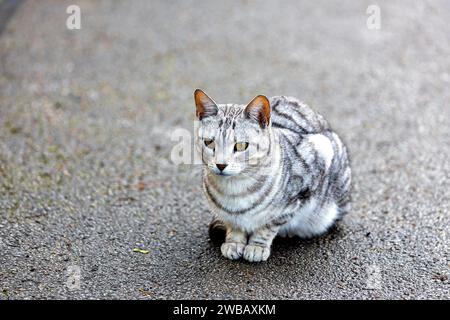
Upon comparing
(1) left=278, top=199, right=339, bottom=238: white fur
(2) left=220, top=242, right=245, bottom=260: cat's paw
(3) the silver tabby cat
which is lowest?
(2) left=220, top=242, right=245, bottom=260: cat's paw

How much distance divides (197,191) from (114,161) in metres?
0.76

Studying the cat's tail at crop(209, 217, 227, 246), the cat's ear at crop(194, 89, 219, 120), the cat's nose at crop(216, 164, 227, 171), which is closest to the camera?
the cat's nose at crop(216, 164, 227, 171)

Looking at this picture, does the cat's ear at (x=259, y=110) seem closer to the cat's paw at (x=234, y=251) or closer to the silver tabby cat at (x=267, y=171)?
the silver tabby cat at (x=267, y=171)

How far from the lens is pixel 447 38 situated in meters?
7.04

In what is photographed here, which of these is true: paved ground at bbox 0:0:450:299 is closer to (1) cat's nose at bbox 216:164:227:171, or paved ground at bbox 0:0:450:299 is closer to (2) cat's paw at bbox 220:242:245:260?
(2) cat's paw at bbox 220:242:245:260

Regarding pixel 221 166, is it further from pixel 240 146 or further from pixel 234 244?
pixel 234 244

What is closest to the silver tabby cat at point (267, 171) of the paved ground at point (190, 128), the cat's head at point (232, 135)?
the cat's head at point (232, 135)

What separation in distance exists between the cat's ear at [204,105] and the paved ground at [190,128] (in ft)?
2.66

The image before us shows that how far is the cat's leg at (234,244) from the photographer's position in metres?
3.58

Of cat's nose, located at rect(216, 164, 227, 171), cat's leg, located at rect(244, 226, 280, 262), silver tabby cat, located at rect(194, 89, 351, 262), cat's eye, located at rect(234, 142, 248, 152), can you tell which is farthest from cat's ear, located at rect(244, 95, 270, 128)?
cat's leg, located at rect(244, 226, 280, 262)

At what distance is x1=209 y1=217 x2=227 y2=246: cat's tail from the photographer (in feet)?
12.4

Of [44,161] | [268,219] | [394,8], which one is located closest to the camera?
[268,219]
